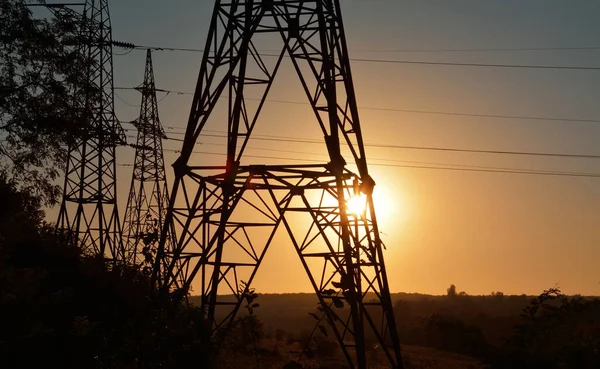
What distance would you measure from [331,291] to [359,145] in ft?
14.4

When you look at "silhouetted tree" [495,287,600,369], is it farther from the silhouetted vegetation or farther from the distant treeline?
the silhouetted vegetation

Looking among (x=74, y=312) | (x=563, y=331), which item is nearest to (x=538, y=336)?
(x=563, y=331)

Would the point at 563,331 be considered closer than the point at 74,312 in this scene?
No

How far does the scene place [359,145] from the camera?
16.7 meters

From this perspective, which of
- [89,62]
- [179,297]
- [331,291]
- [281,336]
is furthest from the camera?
[281,336]

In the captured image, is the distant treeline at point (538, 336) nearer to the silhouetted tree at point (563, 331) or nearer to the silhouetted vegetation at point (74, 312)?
the silhouetted tree at point (563, 331)

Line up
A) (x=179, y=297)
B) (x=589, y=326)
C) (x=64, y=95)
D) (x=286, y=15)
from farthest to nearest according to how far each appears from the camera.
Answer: (x=64, y=95), (x=589, y=326), (x=286, y=15), (x=179, y=297)

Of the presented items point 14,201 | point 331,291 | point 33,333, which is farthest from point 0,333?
point 14,201

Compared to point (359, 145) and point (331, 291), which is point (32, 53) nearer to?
point (359, 145)

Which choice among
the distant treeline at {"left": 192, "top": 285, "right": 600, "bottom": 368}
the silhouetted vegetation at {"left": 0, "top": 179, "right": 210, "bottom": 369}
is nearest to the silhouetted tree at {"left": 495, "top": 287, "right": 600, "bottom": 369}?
the distant treeline at {"left": 192, "top": 285, "right": 600, "bottom": 368}

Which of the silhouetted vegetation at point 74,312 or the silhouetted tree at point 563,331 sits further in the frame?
the silhouetted tree at point 563,331

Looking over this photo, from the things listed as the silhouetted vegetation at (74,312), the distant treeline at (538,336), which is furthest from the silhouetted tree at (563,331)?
the silhouetted vegetation at (74,312)

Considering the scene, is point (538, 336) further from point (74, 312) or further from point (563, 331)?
point (74, 312)

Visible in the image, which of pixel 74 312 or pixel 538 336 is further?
pixel 538 336
